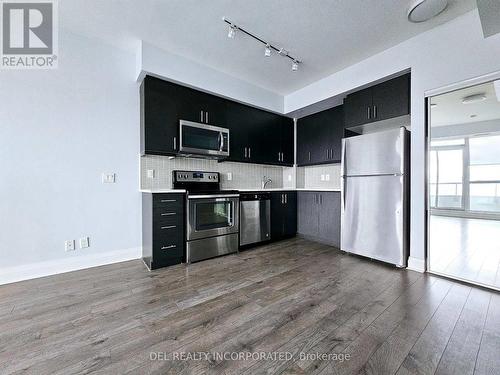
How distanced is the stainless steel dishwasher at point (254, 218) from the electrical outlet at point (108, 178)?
1770 millimetres

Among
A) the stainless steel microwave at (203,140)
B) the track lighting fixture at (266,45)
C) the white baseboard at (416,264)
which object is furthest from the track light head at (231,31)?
the white baseboard at (416,264)

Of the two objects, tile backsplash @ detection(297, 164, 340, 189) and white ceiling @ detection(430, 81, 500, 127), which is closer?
white ceiling @ detection(430, 81, 500, 127)

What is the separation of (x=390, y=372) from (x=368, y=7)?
2.99 m

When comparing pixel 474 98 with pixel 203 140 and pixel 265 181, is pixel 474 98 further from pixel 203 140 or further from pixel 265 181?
pixel 203 140

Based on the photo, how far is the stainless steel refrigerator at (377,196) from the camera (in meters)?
2.77

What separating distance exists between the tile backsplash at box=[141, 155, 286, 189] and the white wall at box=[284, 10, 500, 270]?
2175mm

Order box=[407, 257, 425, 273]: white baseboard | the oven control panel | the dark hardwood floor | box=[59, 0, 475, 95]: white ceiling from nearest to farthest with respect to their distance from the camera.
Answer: the dark hardwood floor, box=[59, 0, 475, 95]: white ceiling, box=[407, 257, 425, 273]: white baseboard, the oven control panel

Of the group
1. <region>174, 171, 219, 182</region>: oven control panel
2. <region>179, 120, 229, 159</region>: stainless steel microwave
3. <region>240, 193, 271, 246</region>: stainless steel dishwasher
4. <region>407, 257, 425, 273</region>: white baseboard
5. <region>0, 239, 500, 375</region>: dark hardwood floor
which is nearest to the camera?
<region>0, 239, 500, 375</region>: dark hardwood floor

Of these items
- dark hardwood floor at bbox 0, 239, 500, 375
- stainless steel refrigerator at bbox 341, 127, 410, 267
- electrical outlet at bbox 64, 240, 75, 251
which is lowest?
dark hardwood floor at bbox 0, 239, 500, 375

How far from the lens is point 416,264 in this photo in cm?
268

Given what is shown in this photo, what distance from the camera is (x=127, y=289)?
2197 millimetres

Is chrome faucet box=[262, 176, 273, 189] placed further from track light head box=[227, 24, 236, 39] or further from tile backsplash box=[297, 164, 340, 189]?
track light head box=[227, 24, 236, 39]

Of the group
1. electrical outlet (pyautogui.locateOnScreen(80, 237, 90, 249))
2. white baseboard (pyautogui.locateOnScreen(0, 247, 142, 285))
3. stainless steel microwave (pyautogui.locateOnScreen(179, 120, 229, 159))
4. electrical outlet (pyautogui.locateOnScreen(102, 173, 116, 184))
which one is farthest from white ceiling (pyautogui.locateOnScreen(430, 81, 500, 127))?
electrical outlet (pyautogui.locateOnScreen(80, 237, 90, 249))

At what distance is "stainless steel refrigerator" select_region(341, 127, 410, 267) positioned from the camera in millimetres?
2766
